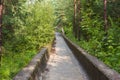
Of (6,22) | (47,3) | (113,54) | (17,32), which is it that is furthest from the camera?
(47,3)

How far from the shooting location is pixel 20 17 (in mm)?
20422

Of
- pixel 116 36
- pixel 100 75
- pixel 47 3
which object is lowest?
pixel 100 75

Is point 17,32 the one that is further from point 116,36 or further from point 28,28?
point 116,36

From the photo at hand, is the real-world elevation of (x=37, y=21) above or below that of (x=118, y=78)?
above

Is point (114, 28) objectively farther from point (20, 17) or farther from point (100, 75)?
point (20, 17)

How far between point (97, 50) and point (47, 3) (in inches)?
498

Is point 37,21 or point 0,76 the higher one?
A: point 37,21

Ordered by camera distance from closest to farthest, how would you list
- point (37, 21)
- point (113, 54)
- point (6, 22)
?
point (113, 54) < point (6, 22) < point (37, 21)

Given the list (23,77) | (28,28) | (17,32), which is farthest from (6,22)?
(23,77)

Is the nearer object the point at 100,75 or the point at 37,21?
the point at 100,75

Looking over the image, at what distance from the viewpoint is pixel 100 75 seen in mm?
8578

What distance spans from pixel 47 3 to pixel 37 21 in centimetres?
408

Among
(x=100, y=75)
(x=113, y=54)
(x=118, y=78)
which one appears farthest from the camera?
(x=113, y=54)

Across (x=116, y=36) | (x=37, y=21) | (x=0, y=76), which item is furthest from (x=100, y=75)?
(x=37, y=21)
